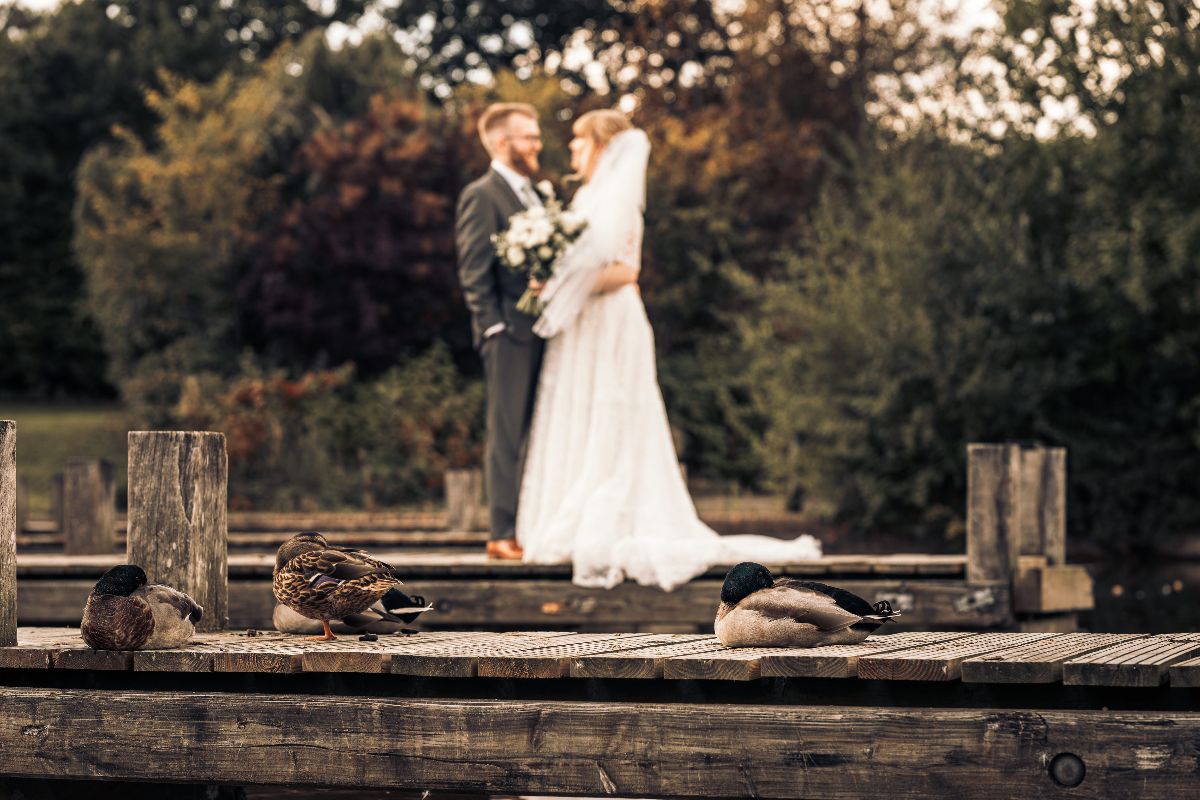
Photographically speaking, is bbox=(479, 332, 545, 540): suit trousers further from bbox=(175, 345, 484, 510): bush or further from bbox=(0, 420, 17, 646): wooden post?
bbox=(175, 345, 484, 510): bush

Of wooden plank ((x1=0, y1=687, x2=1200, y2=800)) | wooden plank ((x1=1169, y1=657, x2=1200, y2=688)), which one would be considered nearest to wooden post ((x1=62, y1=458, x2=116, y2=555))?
wooden plank ((x1=0, y1=687, x2=1200, y2=800))

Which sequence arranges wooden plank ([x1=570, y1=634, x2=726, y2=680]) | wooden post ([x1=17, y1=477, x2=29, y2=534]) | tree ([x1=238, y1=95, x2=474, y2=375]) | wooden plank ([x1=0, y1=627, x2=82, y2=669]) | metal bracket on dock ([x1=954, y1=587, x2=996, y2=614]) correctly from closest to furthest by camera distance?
wooden plank ([x1=570, y1=634, x2=726, y2=680]) < wooden plank ([x1=0, y1=627, x2=82, y2=669]) < metal bracket on dock ([x1=954, y1=587, x2=996, y2=614]) < wooden post ([x1=17, y1=477, x2=29, y2=534]) < tree ([x1=238, y1=95, x2=474, y2=375])

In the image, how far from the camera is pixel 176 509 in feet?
22.9

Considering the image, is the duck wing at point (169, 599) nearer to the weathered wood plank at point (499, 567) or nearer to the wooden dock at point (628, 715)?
the wooden dock at point (628, 715)

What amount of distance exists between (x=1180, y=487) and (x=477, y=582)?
43.5 feet

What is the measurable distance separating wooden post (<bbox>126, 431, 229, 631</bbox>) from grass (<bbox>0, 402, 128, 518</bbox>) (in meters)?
15.2

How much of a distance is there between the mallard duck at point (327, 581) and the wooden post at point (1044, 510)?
5.78 meters

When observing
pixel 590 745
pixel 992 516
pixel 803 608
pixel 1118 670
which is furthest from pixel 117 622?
pixel 992 516

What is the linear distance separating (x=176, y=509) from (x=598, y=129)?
13.4 ft

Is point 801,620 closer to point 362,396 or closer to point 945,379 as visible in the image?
point 945,379

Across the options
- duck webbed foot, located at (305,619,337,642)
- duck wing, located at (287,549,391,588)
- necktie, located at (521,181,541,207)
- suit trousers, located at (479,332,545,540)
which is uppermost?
necktie, located at (521,181,541,207)

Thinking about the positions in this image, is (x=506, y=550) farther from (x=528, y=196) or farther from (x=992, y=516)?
(x=992, y=516)

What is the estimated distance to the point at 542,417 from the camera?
10.2m

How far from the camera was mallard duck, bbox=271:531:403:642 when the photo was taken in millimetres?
6266
